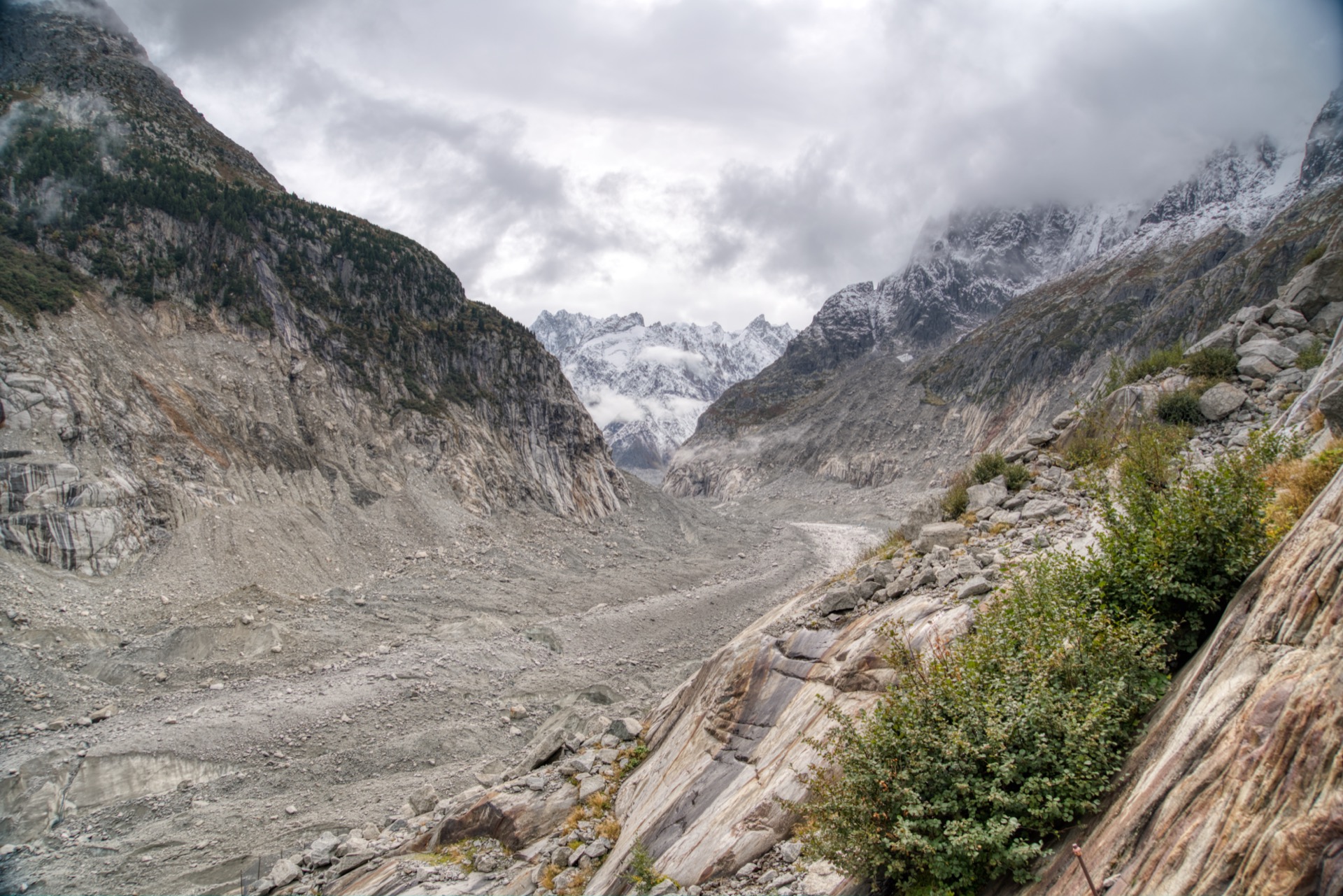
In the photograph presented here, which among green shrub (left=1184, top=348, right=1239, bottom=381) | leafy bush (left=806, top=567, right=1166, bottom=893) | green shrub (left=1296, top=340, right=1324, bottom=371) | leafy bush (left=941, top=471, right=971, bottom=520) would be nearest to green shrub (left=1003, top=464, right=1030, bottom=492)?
leafy bush (left=941, top=471, right=971, bottom=520)

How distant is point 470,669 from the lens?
91.1 ft

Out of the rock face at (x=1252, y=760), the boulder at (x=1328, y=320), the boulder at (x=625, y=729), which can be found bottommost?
the boulder at (x=625, y=729)

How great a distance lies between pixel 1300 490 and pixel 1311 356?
867 cm

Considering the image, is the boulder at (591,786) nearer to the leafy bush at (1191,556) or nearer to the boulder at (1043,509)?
the boulder at (1043,509)

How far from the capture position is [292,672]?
2611cm

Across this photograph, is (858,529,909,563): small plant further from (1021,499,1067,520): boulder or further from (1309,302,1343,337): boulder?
(1309,302,1343,337): boulder

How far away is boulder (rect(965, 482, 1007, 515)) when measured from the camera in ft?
40.4

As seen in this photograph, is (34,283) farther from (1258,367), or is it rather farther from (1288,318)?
(1288,318)

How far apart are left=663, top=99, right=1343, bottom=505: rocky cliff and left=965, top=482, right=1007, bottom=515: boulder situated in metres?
71.1

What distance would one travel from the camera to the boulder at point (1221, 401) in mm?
12234

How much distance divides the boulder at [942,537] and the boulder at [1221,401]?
19.2ft

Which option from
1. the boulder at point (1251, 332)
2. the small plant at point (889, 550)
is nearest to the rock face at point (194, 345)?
the small plant at point (889, 550)

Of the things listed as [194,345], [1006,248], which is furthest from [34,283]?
[1006,248]

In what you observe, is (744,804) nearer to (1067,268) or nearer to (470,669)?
(470,669)
